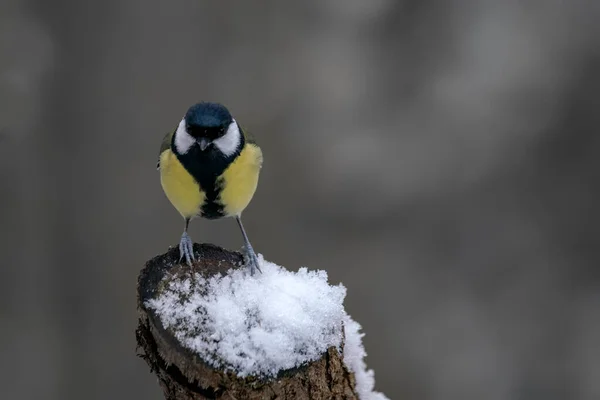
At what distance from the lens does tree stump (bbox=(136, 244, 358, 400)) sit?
0.85 meters

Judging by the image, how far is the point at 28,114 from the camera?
6.75 feet

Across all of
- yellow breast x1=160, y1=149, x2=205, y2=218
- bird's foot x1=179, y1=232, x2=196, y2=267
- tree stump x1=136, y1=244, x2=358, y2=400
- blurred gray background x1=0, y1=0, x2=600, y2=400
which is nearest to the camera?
tree stump x1=136, y1=244, x2=358, y2=400

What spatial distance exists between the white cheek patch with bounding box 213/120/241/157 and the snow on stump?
0.73 feet

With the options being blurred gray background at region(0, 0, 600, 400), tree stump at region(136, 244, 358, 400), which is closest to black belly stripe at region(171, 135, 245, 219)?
tree stump at region(136, 244, 358, 400)

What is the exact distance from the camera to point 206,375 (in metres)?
0.85

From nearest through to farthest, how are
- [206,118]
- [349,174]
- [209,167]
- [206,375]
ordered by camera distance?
[206,375], [206,118], [209,167], [349,174]

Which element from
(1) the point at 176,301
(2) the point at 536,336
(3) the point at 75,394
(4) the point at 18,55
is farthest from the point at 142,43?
(2) the point at 536,336

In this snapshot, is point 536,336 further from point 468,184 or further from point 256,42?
point 256,42

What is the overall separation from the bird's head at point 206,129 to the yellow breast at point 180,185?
5 cm

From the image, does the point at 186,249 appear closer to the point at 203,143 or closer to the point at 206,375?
the point at 203,143

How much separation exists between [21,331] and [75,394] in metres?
0.29

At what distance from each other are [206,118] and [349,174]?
133 cm

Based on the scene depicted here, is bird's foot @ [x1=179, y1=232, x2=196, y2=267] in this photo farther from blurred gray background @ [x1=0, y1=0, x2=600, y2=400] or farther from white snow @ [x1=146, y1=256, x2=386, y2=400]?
blurred gray background @ [x1=0, y1=0, x2=600, y2=400]

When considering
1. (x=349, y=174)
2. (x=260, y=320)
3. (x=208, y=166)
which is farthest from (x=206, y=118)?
(x=349, y=174)
